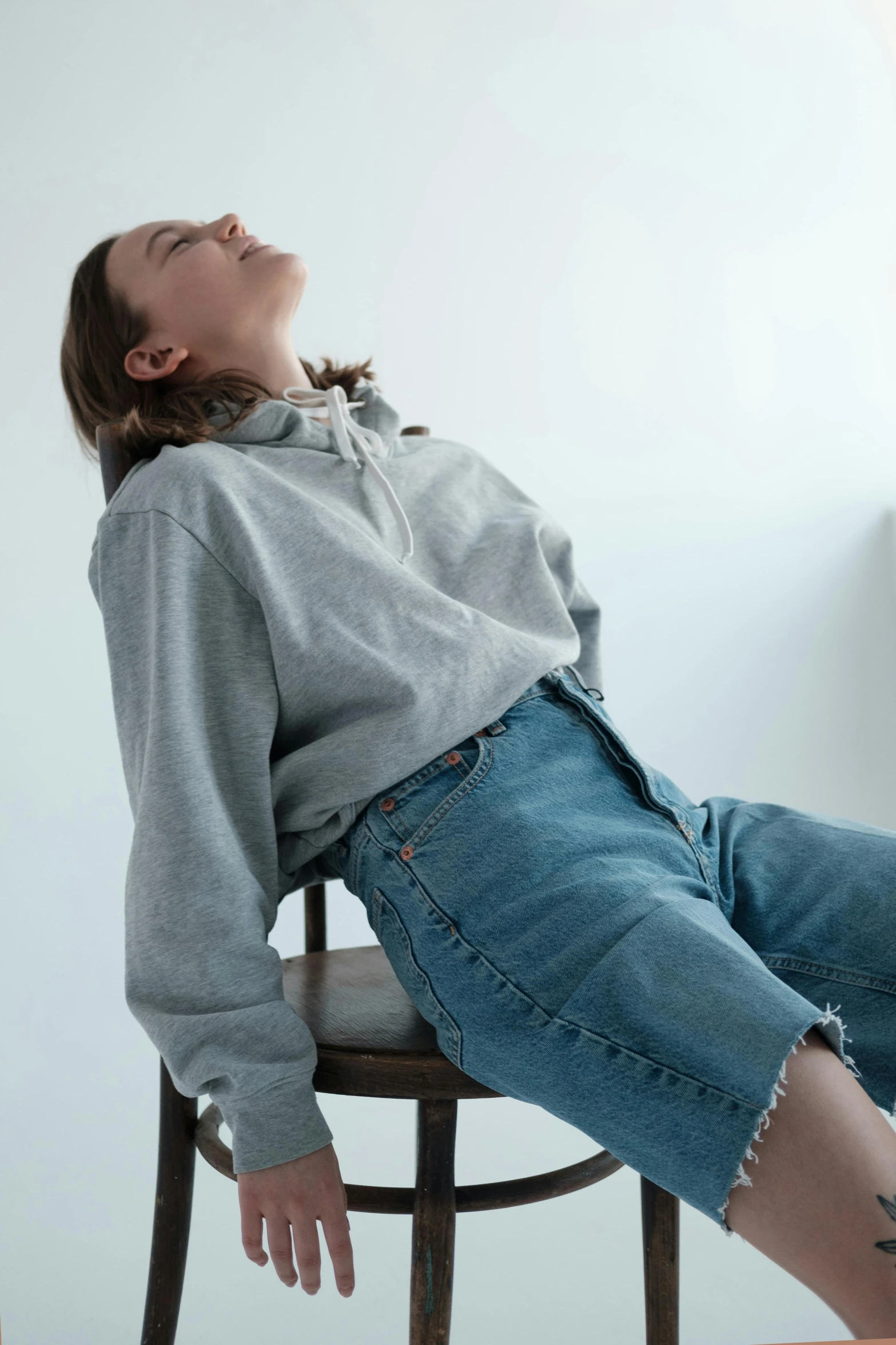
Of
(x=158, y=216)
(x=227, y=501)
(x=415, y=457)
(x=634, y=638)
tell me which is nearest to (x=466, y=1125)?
(x=634, y=638)

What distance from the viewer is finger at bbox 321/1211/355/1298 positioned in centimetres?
64

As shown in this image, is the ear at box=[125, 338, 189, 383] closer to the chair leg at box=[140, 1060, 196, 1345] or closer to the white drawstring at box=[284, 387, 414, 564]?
the white drawstring at box=[284, 387, 414, 564]

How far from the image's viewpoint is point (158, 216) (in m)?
1.70

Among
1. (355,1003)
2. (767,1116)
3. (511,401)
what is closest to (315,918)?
(355,1003)

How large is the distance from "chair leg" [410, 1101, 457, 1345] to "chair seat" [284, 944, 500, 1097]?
0.04 m

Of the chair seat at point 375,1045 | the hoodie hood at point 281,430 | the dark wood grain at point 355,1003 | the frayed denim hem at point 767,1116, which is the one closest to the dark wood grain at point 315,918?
the dark wood grain at point 355,1003

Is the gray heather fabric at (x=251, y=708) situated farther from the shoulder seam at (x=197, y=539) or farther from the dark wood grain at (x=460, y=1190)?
the dark wood grain at (x=460, y=1190)

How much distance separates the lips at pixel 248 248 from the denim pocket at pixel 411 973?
628 mm

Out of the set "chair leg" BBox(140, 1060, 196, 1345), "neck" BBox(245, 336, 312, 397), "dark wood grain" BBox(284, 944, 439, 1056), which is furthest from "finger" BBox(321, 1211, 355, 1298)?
"neck" BBox(245, 336, 312, 397)

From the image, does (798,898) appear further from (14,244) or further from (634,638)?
(14,244)

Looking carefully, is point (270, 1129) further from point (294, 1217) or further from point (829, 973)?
point (829, 973)

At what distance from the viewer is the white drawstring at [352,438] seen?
905mm

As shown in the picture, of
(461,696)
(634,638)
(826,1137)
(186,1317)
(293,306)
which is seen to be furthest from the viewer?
(634,638)

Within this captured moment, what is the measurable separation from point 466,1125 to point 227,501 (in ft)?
3.93
